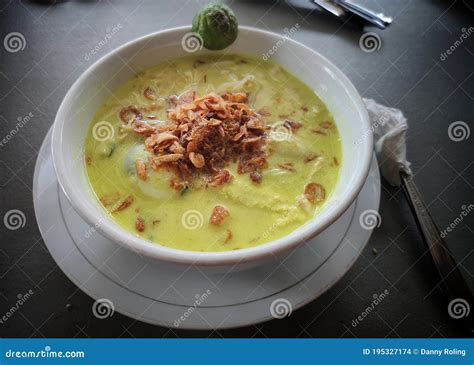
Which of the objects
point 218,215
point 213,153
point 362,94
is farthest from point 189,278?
point 362,94

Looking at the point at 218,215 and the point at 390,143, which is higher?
the point at 390,143

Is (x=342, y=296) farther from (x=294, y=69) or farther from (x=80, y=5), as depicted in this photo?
(x=80, y=5)

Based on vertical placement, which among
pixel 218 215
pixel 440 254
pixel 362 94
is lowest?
pixel 218 215

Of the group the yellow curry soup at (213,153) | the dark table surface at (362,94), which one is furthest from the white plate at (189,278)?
the dark table surface at (362,94)

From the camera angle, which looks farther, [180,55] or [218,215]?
[180,55]

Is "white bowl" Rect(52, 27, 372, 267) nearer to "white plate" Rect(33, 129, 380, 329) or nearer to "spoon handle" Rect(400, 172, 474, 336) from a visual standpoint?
"white plate" Rect(33, 129, 380, 329)

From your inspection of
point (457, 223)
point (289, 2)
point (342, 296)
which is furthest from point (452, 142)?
point (289, 2)

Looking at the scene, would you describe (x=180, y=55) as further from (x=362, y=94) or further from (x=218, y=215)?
(x=362, y=94)

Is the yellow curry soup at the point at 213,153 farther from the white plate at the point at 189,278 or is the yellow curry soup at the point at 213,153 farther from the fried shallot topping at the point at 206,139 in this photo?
the white plate at the point at 189,278
